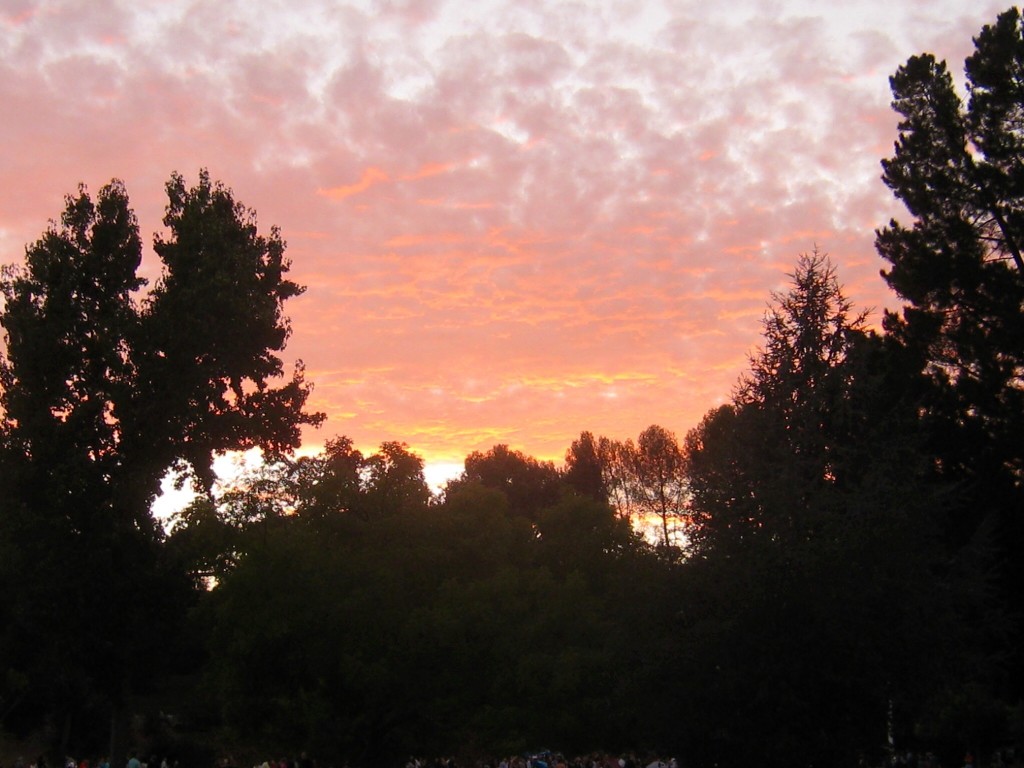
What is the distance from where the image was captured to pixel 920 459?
30.3 metres

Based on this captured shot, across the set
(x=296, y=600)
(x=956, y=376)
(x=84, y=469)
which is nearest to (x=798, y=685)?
(x=956, y=376)

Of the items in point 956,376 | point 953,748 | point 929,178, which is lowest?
A: point 953,748

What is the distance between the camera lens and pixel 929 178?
1419 inches

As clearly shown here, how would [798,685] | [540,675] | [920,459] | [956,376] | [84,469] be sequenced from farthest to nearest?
[540,675]
[84,469]
[956,376]
[920,459]
[798,685]

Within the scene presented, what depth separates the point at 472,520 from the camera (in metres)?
48.9

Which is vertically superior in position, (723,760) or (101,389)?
(101,389)

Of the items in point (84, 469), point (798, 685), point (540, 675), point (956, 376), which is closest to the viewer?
point (798, 685)

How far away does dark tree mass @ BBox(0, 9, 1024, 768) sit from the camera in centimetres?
2531

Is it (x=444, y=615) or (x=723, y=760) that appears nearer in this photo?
(x=723, y=760)

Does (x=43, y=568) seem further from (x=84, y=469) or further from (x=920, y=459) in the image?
(x=920, y=459)

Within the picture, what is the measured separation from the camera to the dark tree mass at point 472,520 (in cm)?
2531

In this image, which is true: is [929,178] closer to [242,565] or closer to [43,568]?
[242,565]

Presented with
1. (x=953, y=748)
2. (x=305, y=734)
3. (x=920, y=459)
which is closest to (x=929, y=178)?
(x=920, y=459)

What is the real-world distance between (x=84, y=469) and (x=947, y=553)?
2678 centimetres
